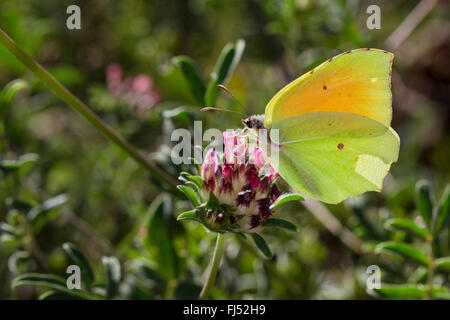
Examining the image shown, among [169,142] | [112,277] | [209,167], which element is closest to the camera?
[209,167]

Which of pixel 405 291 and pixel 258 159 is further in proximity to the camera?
pixel 405 291

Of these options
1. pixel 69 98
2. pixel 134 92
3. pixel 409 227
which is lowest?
pixel 409 227

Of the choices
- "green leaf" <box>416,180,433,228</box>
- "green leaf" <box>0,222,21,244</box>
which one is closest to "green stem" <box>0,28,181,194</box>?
"green leaf" <box>0,222,21,244</box>

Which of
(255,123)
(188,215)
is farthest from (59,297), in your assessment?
(255,123)

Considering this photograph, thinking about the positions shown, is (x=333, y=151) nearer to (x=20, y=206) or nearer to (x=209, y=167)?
(x=209, y=167)

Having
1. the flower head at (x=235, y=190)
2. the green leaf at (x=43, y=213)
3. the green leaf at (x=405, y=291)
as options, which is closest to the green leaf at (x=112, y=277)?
the green leaf at (x=43, y=213)

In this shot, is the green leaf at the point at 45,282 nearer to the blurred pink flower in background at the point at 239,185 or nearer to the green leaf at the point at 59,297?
the green leaf at the point at 59,297

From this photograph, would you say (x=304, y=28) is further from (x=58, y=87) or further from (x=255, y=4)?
(x=58, y=87)
